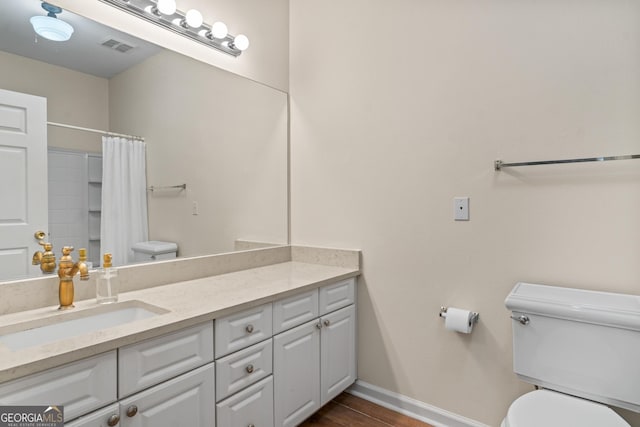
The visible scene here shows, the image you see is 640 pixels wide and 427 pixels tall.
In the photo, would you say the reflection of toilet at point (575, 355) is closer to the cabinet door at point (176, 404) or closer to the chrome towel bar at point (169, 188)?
the cabinet door at point (176, 404)

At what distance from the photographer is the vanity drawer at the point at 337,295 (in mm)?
1837

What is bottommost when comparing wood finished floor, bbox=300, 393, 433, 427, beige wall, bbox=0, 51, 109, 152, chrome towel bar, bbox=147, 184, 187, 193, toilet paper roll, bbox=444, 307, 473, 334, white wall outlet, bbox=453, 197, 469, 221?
wood finished floor, bbox=300, 393, 433, 427

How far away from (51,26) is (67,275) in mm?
980

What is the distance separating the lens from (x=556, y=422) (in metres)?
1.11

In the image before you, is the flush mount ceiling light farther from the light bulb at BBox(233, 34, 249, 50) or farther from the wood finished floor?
the wood finished floor

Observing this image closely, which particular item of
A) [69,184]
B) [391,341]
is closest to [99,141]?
[69,184]

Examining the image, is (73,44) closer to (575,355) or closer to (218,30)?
(218,30)

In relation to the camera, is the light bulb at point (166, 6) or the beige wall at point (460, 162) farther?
the light bulb at point (166, 6)

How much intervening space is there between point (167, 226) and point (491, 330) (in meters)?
1.67

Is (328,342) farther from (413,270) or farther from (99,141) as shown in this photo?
(99,141)

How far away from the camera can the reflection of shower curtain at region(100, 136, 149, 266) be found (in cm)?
152

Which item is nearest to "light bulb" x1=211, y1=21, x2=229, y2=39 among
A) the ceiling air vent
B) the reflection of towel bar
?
the ceiling air vent

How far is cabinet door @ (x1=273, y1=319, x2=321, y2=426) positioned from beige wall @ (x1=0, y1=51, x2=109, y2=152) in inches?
47.2

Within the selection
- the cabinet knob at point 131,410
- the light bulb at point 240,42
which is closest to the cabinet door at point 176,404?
the cabinet knob at point 131,410
